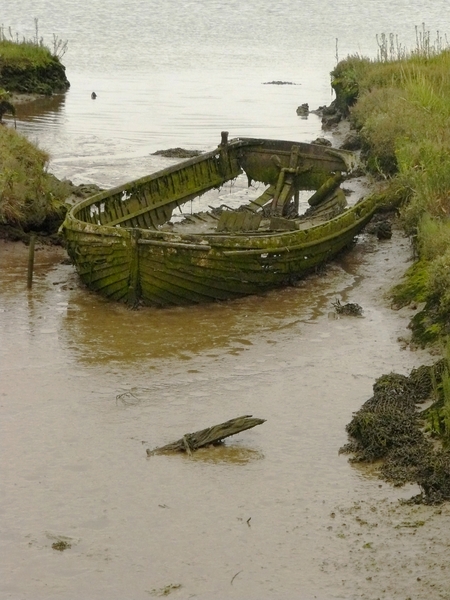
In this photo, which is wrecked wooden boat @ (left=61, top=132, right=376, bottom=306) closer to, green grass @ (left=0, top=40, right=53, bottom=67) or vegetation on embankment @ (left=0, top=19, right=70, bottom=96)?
vegetation on embankment @ (left=0, top=19, right=70, bottom=96)

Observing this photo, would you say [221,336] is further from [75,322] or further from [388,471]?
[388,471]

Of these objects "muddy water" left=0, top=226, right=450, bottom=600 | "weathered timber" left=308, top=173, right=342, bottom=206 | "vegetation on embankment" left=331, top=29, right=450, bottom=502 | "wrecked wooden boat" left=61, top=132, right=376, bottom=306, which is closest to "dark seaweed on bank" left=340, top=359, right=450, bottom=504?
"vegetation on embankment" left=331, top=29, right=450, bottom=502

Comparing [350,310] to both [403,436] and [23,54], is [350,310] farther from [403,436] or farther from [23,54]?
[23,54]

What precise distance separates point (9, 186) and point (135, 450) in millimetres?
6493

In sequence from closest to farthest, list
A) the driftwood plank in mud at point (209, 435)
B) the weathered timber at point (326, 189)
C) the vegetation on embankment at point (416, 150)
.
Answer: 1. the driftwood plank in mud at point (209, 435)
2. the vegetation on embankment at point (416, 150)
3. the weathered timber at point (326, 189)

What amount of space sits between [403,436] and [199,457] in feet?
5.50

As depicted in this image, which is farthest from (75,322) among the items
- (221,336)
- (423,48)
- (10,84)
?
(10,84)

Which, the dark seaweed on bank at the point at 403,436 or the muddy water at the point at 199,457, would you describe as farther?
the dark seaweed on bank at the point at 403,436

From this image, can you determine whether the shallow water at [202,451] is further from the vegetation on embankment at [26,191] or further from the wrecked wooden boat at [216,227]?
the vegetation on embankment at [26,191]

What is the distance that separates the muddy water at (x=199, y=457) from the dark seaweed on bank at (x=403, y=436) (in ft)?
0.53

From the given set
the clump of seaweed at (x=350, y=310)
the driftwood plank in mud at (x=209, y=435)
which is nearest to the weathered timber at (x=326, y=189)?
the clump of seaweed at (x=350, y=310)

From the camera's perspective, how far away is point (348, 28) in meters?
50.5

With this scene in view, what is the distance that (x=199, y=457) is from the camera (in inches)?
357

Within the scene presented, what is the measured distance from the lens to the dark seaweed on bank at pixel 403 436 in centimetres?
829
